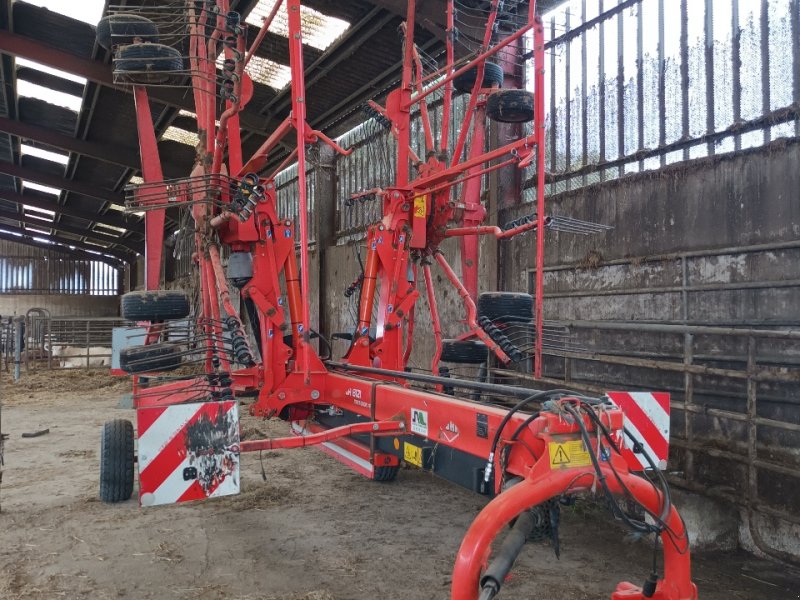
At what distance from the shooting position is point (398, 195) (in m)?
4.94

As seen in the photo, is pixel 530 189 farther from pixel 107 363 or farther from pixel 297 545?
pixel 107 363

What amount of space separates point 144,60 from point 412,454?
10.7 feet

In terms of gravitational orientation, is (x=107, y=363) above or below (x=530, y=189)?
below

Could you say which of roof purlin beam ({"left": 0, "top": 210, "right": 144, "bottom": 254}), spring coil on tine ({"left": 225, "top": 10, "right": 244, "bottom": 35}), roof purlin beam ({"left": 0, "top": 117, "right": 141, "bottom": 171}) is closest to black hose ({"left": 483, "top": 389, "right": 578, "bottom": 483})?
spring coil on tine ({"left": 225, "top": 10, "right": 244, "bottom": 35})

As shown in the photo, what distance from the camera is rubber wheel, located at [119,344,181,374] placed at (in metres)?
4.09

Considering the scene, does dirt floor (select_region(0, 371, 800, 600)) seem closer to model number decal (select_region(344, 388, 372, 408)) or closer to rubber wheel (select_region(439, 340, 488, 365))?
model number decal (select_region(344, 388, 372, 408))

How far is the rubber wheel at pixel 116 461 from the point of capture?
4.61 m

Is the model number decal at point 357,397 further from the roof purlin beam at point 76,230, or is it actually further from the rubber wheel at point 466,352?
the roof purlin beam at point 76,230

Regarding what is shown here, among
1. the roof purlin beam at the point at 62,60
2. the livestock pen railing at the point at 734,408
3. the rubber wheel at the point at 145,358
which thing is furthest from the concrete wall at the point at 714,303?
the roof purlin beam at the point at 62,60

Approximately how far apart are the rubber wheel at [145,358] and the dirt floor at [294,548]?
1100 millimetres

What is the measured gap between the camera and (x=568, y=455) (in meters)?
2.28

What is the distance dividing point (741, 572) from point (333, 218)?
9125 mm

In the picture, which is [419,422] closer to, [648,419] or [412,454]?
[412,454]

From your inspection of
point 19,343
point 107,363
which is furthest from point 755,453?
point 107,363
